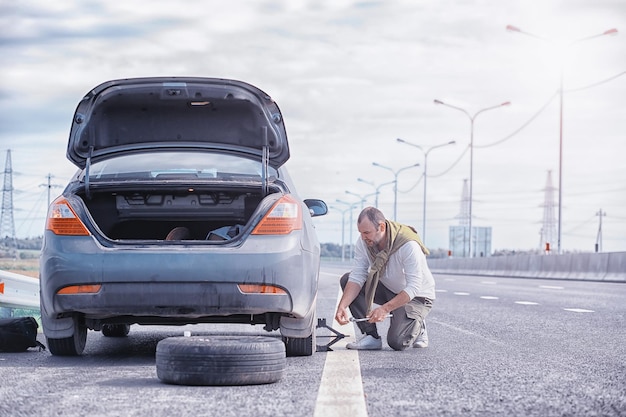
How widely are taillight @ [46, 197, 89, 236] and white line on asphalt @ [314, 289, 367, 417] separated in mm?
1720

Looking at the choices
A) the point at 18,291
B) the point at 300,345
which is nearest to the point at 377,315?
the point at 300,345

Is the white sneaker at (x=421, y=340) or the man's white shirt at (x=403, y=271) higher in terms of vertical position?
the man's white shirt at (x=403, y=271)

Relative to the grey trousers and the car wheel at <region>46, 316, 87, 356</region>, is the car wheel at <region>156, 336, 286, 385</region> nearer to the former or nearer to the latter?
the car wheel at <region>46, 316, 87, 356</region>

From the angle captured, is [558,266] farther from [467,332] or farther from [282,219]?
[282,219]

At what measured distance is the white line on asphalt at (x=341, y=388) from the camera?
457cm

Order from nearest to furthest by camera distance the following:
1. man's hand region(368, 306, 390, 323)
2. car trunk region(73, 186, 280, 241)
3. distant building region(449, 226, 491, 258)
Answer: car trunk region(73, 186, 280, 241)
man's hand region(368, 306, 390, 323)
distant building region(449, 226, 491, 258)

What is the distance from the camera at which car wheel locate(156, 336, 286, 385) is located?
5.40 meters

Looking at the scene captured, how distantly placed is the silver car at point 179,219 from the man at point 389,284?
0.56m

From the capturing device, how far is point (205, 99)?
7.33 m

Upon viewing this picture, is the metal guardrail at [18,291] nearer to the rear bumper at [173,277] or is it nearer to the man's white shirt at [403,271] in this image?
the rear bumper at [173,277]

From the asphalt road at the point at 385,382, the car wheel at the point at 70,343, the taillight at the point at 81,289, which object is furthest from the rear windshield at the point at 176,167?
the asphalt road at the point at 385,382

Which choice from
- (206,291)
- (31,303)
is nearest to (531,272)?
(31,303)

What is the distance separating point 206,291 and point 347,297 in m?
1.81

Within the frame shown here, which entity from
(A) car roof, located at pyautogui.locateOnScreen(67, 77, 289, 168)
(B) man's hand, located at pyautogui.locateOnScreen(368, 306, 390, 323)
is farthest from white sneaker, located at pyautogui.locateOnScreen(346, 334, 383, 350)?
(A) car roof, located at pyautogui.locateOnScreen(67, 77, 289, 168)
